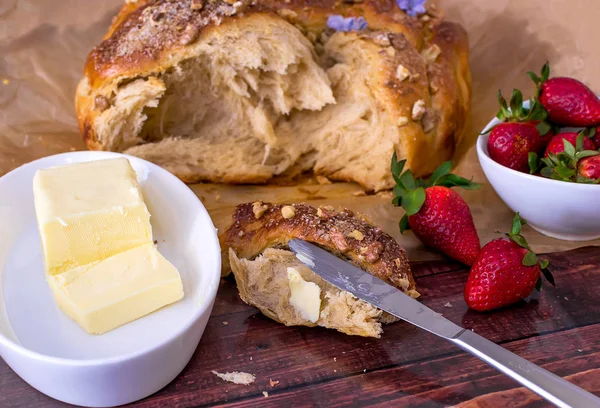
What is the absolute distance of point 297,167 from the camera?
269cm

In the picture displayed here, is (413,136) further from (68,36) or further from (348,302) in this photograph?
(68,36)

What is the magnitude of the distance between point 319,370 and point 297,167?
4.09 feet

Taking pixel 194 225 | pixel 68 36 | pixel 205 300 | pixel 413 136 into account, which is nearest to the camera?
pixel 205 300

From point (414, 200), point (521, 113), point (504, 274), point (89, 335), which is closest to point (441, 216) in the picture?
point (414, 200)

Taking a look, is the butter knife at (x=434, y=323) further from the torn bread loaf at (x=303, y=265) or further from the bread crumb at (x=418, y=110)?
the bread crumb at (x=418, y=110)

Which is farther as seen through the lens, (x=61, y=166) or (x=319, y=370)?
(x=61, y=166)

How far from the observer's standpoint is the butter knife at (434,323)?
52.3 inches

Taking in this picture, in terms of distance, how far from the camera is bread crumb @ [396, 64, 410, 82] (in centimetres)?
246

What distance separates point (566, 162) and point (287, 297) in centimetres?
105

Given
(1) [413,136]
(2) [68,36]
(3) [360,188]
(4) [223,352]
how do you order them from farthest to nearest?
(2) [68,36], (3) [360,188], (1) [413,136], (4) [223,352]

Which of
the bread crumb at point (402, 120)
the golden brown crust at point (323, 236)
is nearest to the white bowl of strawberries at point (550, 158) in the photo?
the bread crumb at point (402, 120)

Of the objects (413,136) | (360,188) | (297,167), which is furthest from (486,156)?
(297,167)

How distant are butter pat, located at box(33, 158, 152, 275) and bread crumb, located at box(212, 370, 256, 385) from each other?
0.40 m

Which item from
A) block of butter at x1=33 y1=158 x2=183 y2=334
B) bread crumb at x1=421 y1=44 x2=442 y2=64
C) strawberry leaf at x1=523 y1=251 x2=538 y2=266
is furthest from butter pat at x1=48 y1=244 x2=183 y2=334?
bread crumb at x1=421 y1=44 x2=442 y2=64
